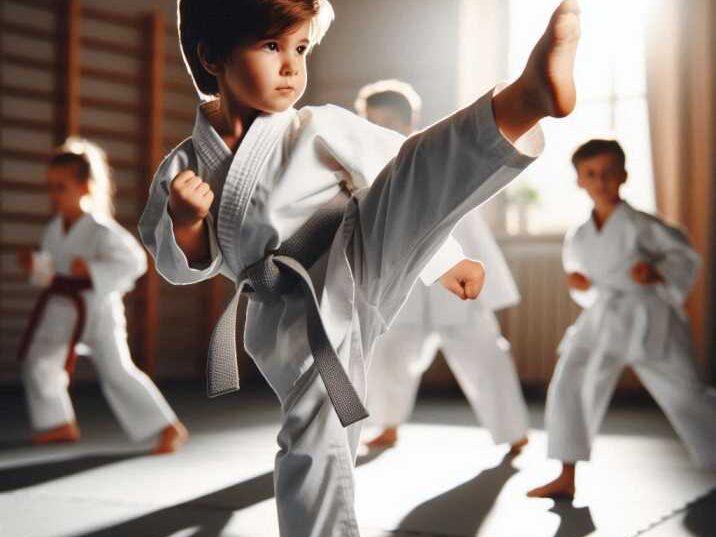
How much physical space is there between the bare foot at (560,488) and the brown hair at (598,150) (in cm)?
79

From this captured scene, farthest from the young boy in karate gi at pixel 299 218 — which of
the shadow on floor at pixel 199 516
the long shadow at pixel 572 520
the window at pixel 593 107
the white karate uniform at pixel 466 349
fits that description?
the window at pixel 593 107

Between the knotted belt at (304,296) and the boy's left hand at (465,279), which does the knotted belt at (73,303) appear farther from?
the boy's left hand at (465,279)

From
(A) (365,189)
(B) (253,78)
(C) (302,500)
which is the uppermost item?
(B) (253,78)

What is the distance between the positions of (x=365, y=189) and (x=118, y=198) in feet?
14.5

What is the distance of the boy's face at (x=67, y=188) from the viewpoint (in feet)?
10.6

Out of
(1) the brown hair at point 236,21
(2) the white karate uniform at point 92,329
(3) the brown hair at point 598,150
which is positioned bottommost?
(2) the white karate uniform at point 92,329

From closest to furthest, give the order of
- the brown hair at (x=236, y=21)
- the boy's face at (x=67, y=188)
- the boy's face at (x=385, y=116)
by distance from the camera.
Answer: the brown hair at (x=236, y=21) → the boy's face at (x=385, y=116) → the boy's face at (x=67, y=188)

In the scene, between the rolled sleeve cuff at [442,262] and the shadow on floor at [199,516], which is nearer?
the rolled sleeve cuff at [442,262]

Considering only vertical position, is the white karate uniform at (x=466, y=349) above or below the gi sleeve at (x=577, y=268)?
below

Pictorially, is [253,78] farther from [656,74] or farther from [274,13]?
[656,74]

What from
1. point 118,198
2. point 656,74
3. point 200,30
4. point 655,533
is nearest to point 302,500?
point 200,30

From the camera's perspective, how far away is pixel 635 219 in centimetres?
240

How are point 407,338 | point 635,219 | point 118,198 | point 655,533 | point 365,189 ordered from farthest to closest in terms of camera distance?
point 118,198
point 407,338
point 635,219
point 655,533
point 365,189

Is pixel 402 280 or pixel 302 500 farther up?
pixel 402 280
